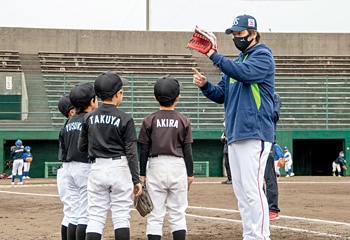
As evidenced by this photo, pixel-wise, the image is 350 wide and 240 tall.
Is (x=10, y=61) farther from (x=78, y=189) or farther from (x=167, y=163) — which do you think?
(x=167, y=163)

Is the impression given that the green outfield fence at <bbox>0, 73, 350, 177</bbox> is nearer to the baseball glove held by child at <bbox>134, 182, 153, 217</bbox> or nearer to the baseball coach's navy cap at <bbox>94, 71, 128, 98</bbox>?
the baseball coach's navy cap at <bbox>94, 71, 128, 98</bbox>

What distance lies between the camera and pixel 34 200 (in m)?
12.9

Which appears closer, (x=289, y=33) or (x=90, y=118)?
(x=90, y=118)

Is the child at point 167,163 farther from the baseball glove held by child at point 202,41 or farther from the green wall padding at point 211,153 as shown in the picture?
the green wall padding at point 211,153

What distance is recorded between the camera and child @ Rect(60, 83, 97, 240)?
5926 millimetres

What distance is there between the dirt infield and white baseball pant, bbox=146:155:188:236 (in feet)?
4.45

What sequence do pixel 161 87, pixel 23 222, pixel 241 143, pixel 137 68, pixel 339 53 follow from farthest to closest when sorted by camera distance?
pixel 339 53 → pixel 137 68 → pixel 23 222 → pixel 161 87 → pixel 241 143

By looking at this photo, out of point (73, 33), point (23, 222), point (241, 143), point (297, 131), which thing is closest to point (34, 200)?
point (23, 222)

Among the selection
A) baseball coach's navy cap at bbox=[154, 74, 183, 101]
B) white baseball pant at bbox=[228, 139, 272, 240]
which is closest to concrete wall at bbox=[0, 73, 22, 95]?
baseball coach's navy cap at bbox=[154, 74, 183, 101]

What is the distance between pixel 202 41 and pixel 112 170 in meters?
1.56

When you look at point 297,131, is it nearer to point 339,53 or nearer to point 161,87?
point 339,53

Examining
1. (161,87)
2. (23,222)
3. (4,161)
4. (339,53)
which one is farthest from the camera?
(339,53)

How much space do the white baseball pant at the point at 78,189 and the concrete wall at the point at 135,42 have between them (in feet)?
91.3

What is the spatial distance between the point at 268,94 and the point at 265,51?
422 millimetres
